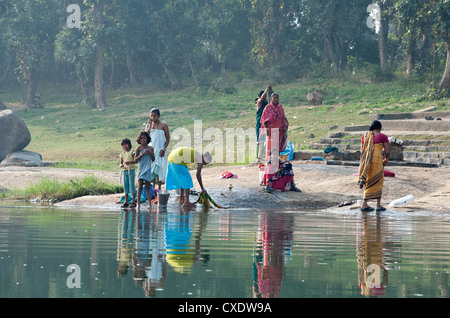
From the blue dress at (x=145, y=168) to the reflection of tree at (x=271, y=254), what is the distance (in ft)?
8.18

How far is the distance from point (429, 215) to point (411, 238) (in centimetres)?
362

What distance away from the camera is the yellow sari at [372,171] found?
38.1ft

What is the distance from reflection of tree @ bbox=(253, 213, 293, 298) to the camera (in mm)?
4750

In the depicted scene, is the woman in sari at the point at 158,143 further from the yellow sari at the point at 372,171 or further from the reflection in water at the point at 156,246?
the yellow sari at the point at 372,171

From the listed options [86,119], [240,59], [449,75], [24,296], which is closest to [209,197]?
[24,296]

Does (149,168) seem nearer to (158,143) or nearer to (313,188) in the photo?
(158,143)

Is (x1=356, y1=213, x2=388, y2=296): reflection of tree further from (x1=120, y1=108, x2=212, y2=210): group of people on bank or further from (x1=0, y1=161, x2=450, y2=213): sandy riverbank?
(x1=120, y1=108, x2=212, y2=210): group of people on bank

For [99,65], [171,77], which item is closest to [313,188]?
[99,65]

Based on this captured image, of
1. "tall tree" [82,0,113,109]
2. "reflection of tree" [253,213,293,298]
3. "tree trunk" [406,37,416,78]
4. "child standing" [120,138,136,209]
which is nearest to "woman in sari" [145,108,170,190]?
"child standing" [120,138,136,209]

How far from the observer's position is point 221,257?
6.18 meters

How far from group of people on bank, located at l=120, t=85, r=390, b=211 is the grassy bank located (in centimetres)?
729

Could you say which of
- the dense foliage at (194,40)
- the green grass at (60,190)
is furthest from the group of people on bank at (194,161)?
the dense foliage at (194,40)
